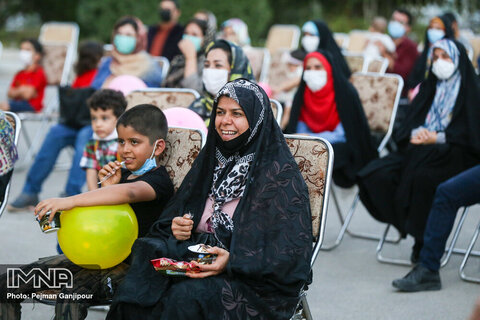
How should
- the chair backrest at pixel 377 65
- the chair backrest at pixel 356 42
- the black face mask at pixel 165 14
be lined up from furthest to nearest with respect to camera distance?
the chair backrest at pixel 356 42
the black face mask at pixel 165 14
the chair backrest at pixel 377 65

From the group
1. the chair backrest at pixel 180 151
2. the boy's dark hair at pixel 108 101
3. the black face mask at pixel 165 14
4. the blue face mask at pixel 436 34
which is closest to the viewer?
the chair backrest at pixel 180 151

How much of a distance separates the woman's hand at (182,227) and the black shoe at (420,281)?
5.85 ft

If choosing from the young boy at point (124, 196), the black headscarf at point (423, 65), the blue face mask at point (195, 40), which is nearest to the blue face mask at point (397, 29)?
the black headscarf at point (423, 65)

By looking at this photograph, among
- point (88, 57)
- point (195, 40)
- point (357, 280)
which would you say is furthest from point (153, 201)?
point (88, 57)

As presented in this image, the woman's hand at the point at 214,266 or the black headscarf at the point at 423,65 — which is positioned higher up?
the black headscarf at the point at 423,65

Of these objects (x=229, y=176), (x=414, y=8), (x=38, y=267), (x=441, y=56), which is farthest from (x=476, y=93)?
(x=414, y=8)

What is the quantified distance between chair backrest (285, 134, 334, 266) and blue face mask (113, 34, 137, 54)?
10.6 ft

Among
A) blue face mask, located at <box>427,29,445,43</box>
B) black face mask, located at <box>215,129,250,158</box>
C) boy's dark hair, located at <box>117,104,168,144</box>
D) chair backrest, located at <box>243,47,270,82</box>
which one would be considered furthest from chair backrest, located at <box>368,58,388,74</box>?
black face mask, located at <box>215,129,250,158</box>

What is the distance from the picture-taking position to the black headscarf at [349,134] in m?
5.31

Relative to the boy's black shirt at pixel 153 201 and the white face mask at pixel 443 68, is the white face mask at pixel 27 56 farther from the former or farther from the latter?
the boy's black shirt at pixel 153 201

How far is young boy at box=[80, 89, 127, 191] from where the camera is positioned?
4562 millimetres

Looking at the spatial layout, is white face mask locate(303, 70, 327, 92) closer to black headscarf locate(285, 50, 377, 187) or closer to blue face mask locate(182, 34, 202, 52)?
black headscarf locate(285, 50, 377, 187)

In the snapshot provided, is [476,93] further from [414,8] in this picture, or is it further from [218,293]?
→ [414,8]

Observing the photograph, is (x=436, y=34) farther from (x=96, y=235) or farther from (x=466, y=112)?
(x=96, y=235)
